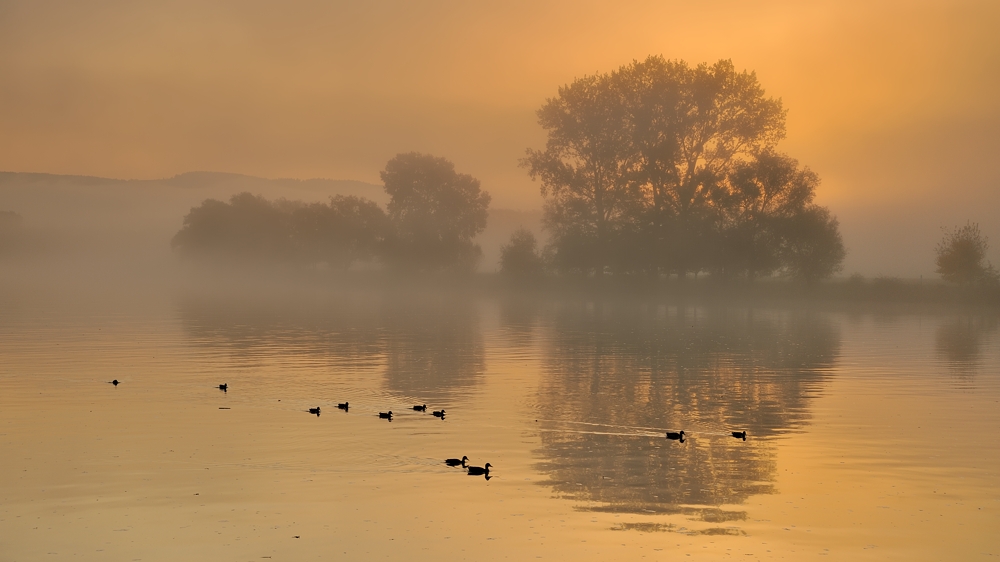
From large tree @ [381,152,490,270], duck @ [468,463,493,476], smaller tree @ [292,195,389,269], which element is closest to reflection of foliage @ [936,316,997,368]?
duck @ [468,463,493,476]

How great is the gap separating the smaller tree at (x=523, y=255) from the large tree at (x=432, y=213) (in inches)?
1132

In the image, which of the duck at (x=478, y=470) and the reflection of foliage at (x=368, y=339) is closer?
the duck at (x=478, y=470)

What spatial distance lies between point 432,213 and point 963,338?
106m

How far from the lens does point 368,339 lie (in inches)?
2062

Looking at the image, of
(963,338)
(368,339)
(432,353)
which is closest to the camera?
(432,353)

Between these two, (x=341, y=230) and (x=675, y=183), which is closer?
(x=675, y=183)

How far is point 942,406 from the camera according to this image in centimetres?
2803

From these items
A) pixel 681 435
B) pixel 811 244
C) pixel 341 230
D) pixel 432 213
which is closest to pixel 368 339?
pixel 681 435

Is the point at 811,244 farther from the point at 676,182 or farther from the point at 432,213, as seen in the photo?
the point at 432,213

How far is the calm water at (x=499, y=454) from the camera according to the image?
1424 centimetres

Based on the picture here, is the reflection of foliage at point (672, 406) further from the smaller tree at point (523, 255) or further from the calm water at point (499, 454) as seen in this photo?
the smaller tree at point (523, 255)

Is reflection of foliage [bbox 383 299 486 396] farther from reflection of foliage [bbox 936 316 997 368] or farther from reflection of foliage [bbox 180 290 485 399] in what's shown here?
reflection of foliage [bbox 936 316 997 368]

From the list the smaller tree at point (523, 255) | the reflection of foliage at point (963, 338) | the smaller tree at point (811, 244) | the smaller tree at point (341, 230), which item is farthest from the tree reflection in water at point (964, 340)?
the smaller tree at point (341, 230)

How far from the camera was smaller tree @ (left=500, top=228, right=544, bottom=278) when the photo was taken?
123 meters
